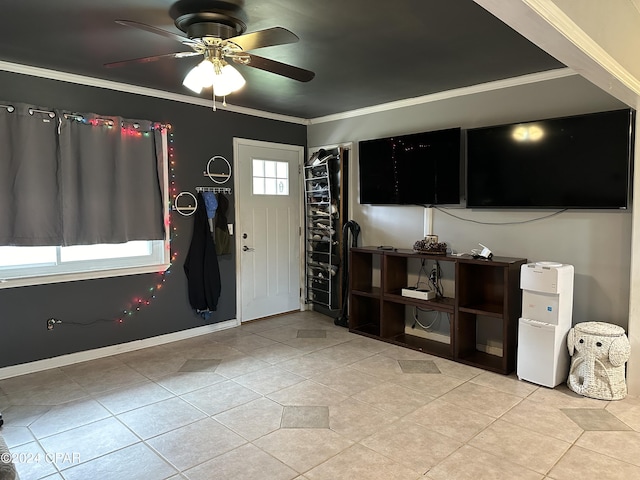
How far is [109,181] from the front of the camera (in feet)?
12.6

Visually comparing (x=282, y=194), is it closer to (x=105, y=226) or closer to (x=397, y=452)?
(x=105, y=226)

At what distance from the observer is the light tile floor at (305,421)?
2.32 metres

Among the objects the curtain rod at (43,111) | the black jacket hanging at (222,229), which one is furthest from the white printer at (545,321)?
the curtain rod at (43,111)

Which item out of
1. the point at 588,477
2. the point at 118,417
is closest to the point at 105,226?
the point at 118,417

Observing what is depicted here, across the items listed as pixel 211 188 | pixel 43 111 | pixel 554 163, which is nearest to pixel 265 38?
pixel 43 111

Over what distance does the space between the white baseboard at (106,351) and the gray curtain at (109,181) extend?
38.7 inches

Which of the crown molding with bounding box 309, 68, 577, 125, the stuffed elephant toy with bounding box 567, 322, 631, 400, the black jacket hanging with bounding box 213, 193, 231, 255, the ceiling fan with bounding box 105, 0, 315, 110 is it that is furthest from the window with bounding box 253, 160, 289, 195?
the stuffed elephant toy with bounding box 567, 322, 631, 400

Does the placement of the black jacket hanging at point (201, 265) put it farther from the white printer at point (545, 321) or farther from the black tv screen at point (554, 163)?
the white printer at point (545, 321)

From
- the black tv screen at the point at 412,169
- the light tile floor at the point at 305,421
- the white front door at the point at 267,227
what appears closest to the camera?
the light tile floor at the point at 305,421

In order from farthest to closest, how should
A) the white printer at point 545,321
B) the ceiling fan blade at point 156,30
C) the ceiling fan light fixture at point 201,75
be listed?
the white printer at point 545,321, the ceiling fan light fixture at point 201,75, the ceiling fan blade at point 156,30

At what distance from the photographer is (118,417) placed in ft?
9.41

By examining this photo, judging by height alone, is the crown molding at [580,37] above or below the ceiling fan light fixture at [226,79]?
below

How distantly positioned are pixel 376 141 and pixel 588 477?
11.1 ft

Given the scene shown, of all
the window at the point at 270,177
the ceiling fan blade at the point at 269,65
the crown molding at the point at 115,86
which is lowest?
the window at the point at 270,177
